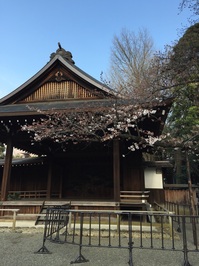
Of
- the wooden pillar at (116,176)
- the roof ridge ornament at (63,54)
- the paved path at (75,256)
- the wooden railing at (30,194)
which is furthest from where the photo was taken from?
the wooden railing at (30,194)

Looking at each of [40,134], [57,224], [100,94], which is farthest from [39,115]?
[57,224]

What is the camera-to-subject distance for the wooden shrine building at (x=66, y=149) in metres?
9.62

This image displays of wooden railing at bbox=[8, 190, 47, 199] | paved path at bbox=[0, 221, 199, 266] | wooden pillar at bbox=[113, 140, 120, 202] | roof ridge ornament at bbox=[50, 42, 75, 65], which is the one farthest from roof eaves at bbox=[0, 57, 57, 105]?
paved path at bbox=[0, 221, 199, 266]

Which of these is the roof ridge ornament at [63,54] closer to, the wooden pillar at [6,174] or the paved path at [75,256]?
the wooden pillar at [6,174]

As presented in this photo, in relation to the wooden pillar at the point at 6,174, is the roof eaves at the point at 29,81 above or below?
above

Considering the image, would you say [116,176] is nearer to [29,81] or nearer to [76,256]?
[76,256]

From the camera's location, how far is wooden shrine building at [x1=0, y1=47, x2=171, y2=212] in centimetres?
962

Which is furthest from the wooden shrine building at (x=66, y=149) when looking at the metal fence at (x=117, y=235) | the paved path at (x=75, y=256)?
the paved path at (x=75, y=256)

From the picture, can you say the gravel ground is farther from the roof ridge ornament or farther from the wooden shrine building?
the roof ridge ornament

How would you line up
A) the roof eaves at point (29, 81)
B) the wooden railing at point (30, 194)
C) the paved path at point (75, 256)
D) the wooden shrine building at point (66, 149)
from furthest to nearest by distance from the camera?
the wooden railing at point (30, 194)
the roof eaves at point (29, 81)
the wooden shrine building at point (66, 149)
the paved path at point (75, 256)

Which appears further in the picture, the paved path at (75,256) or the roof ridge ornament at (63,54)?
the roof ridge ornament at (63,54)

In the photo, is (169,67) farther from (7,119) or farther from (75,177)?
(75,177)

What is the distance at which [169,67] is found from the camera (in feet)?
23.2

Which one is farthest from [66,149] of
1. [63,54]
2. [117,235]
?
[117,235]
